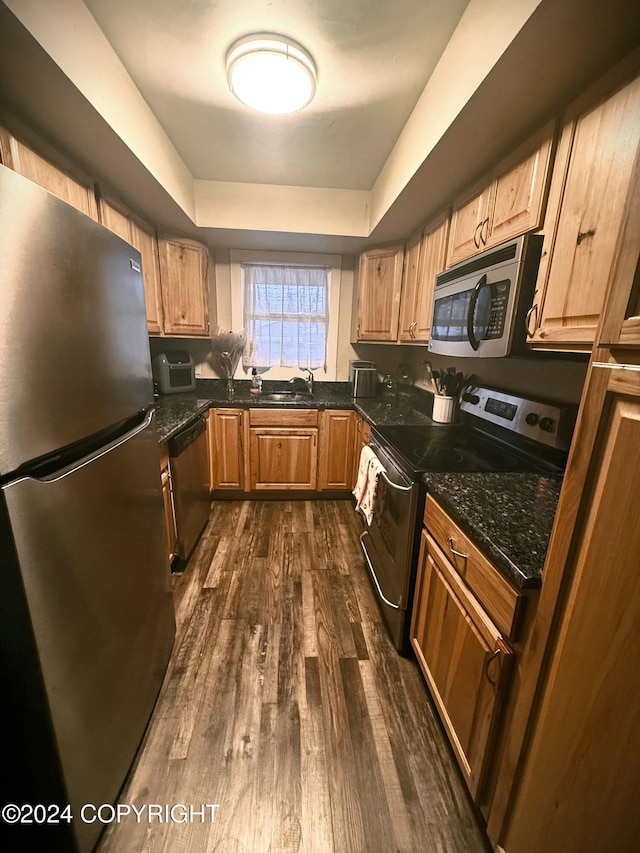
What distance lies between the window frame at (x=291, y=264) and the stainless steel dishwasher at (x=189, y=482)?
1162 mm

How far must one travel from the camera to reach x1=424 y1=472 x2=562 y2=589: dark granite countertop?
0.78 meters

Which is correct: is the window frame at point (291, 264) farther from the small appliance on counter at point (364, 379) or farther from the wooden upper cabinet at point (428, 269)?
the wooden upper cabinet at point (428, 269)

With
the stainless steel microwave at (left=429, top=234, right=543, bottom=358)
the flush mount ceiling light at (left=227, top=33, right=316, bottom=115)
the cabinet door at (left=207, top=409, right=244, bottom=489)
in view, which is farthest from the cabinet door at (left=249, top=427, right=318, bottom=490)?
the flush mount ceiling light at (left=227, top=33, right=316, bottom=115)

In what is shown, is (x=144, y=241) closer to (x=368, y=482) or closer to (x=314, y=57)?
(x=314, y=57)

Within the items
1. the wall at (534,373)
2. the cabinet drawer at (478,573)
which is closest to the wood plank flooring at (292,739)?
the cabinet drawer at (478,573)

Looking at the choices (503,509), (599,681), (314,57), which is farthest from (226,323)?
(599,681)

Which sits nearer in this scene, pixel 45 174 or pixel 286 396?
pixel 45 174

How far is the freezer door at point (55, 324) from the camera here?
590 millimetres

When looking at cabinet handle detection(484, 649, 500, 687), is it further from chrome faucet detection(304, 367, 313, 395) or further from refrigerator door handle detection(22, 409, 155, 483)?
chrome faucet detection(304, 367, 313, 395)

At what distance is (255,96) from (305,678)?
2.58 metres

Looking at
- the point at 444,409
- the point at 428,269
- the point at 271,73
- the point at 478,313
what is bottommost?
the point at 444,409

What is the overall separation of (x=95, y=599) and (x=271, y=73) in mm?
2033

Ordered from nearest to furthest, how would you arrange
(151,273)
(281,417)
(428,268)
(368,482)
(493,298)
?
(493,298), (368,482), (428,268), (151,273), (281,417)

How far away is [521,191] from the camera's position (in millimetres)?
1215
